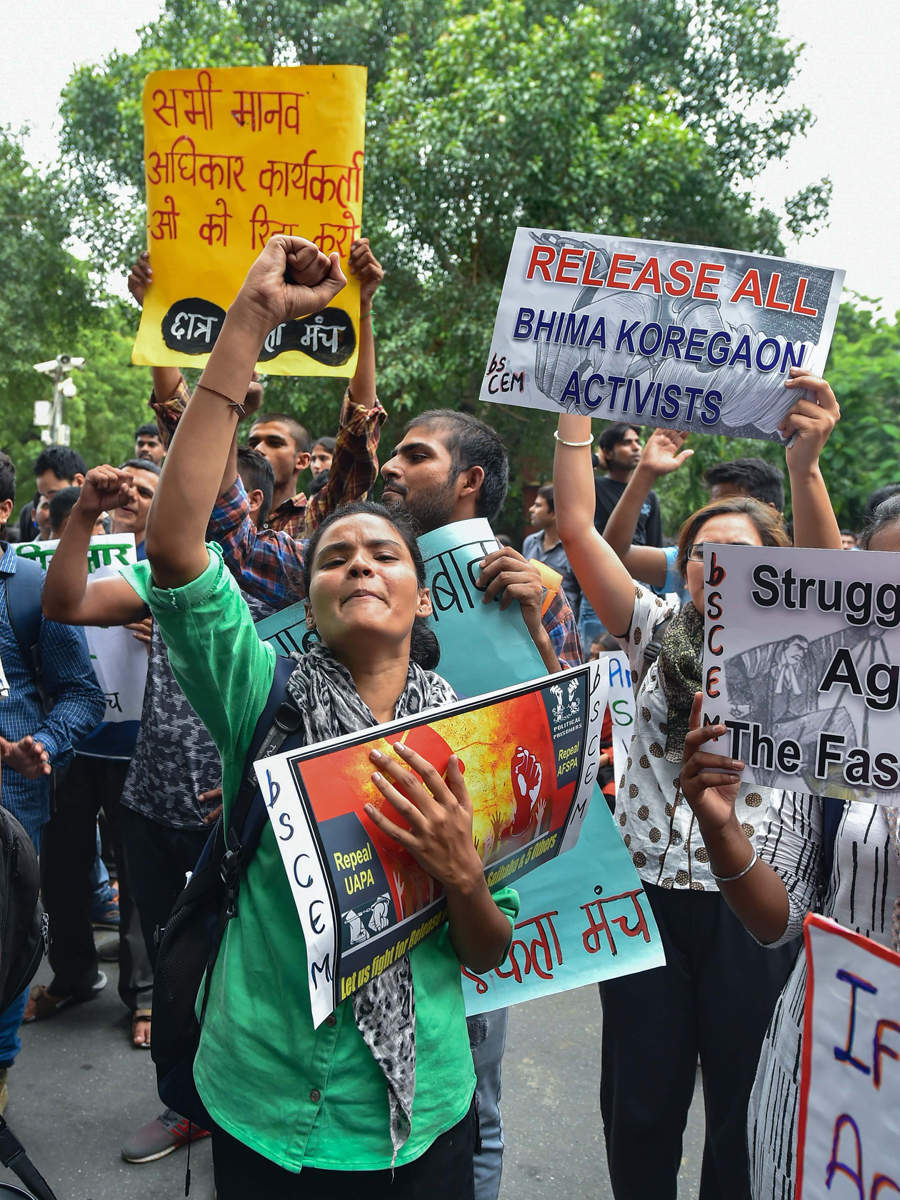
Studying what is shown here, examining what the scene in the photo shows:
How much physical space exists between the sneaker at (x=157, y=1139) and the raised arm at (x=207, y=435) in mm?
2329

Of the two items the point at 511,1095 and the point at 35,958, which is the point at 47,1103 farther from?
the point at 511,1095

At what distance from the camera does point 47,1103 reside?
351 centimetres

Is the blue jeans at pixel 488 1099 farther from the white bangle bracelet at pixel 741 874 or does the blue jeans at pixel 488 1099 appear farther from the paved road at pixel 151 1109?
the white bangle bracelet at pixel 741 874

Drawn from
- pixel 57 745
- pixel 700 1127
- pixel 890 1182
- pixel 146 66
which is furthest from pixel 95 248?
pixel 890 1182

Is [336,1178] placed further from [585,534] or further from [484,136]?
[484,136]

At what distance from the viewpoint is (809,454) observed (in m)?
2.24

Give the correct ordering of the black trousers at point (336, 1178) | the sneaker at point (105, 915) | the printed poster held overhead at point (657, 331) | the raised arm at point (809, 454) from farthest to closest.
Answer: the sneaker at point (105, 915)
the printed poster held overhead at point (657, 331)
the raised arm at point (809, 454)
the black trousers at point (336, 1178)

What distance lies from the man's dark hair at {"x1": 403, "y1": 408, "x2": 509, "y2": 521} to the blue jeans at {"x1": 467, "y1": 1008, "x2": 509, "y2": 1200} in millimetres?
1324

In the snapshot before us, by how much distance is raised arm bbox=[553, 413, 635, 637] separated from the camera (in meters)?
2.58

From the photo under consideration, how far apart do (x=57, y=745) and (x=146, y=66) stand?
14.6 m

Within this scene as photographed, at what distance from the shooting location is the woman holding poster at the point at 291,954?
1.55 m

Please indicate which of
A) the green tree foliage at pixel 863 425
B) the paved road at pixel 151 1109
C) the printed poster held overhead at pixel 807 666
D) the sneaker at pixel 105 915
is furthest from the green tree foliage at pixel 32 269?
A: the printed poster held overhead at pixel 807 666

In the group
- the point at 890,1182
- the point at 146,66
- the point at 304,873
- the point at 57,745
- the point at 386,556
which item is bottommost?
the point at 57,745

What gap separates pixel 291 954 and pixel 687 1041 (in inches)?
46.8
